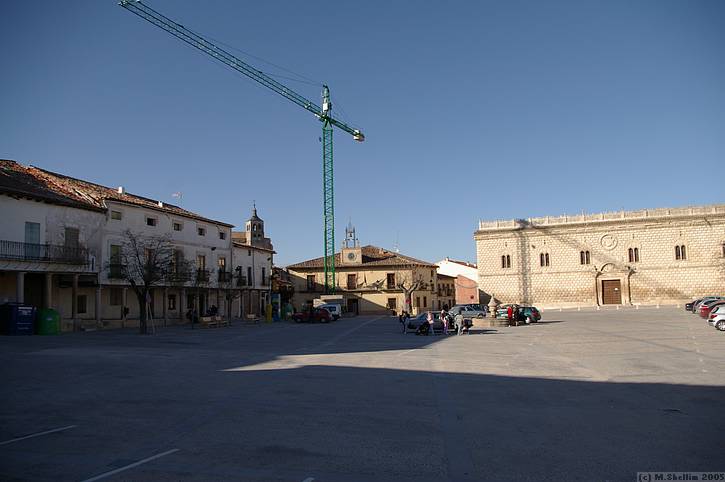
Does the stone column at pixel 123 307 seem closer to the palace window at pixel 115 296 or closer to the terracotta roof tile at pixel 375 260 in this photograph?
the palace window at pixel 115 296

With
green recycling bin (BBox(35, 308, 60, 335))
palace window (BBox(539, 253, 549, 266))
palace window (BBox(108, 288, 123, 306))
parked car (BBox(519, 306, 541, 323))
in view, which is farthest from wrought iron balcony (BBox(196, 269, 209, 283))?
palace window (BBox(539, 253, 549, 266))

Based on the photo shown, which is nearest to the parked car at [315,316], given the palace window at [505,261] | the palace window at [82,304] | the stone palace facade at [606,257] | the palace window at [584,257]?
the palace window at [82,304]

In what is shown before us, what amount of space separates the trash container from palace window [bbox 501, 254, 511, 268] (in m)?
48.6

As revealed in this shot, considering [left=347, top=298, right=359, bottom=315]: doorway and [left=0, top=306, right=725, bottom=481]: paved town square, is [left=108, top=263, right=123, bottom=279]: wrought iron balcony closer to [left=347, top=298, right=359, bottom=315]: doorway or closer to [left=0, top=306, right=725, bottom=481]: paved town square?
[left=0, top=306, right=725, bottom=481]: paved town square

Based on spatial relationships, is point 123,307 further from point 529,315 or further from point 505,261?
point 505,261

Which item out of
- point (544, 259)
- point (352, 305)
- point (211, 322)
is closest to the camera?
point (211, 322)

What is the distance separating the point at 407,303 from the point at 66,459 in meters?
50.1

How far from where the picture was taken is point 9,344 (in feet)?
64.8

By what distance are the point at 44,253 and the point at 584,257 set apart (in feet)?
164

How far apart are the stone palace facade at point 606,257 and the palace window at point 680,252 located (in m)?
0.09

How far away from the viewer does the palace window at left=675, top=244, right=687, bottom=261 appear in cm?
5506

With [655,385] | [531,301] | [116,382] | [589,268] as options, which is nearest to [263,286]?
[531,301]

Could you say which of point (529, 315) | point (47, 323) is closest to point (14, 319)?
A: point (47, 323)

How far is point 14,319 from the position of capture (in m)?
23.9
